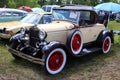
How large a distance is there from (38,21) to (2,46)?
1877mm

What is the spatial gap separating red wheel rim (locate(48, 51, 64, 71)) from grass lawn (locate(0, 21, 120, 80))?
0.72ft

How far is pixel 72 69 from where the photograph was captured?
6.63 metres

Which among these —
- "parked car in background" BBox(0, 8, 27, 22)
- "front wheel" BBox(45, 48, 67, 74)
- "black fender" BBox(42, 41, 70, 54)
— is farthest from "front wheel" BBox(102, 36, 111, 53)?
"parked car in background" BBox(0, 8, 27, 22)

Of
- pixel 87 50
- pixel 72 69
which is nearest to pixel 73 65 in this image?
pixel 72 69

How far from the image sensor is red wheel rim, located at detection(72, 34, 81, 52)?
690 centimetres

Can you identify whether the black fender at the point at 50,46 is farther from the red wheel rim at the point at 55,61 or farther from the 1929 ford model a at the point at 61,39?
the red wheel rim at the point at 55,61

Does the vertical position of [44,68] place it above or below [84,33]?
below

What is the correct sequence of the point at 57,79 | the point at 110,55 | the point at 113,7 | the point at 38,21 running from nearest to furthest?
the point at 57,79, the point at 110,55, the point at 38,21, the point at 113,7

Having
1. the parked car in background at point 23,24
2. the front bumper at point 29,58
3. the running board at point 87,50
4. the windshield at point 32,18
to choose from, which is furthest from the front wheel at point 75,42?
the windshield at point 32,18

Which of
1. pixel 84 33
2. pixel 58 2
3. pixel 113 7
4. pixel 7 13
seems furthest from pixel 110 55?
pixel 58 2

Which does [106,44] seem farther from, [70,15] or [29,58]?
[29,58]

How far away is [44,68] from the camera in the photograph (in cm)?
593

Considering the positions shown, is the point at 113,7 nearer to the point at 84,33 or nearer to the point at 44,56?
the point at 84,33

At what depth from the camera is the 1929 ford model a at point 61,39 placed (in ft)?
20.2
